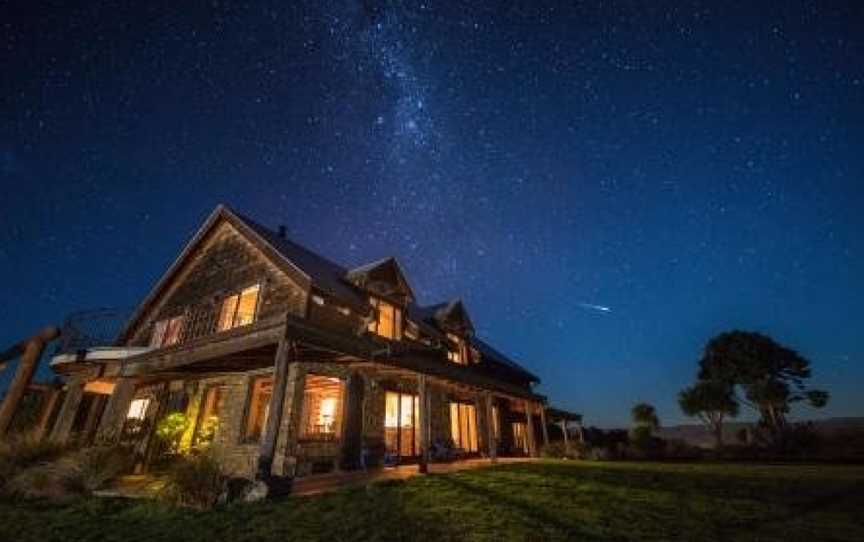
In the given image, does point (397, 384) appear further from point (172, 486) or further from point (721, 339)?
point (721, 339)

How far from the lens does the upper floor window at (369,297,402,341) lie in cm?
1785

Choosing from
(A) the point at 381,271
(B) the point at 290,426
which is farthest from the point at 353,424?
(A) the point at 381,271

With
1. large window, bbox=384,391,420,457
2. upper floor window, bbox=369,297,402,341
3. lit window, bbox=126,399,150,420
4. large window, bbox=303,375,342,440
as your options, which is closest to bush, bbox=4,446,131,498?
large window, bbox=303,375,342,440

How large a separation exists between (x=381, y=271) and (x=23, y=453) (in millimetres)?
12352

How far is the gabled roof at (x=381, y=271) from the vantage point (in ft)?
59.1

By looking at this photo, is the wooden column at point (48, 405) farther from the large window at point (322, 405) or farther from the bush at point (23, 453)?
the large window at point (322, 405)

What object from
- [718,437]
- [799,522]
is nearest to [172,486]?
[799,522]

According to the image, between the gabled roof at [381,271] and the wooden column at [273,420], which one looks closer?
the wooden column at [273,420]

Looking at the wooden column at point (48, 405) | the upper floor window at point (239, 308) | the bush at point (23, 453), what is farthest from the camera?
the wooden column at point (48, 405)

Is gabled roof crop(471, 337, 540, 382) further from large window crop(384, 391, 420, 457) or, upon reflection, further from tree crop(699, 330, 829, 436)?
tree crop(699, 330, 829, 436)

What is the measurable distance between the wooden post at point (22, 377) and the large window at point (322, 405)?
8.08m

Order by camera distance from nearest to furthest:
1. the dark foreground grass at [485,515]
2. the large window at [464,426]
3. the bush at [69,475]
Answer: the dark foreground grass at [485,515] < the bush at [69,475] < the large window at [464,426]

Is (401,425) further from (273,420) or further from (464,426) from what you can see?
(273,420)

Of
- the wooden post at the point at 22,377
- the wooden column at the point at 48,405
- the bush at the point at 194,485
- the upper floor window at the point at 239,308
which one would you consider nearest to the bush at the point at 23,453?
the wooden post at the point at 22,377
